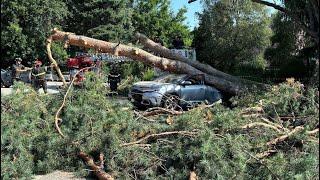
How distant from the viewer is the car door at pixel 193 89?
13656mm

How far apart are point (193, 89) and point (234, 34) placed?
18.2m

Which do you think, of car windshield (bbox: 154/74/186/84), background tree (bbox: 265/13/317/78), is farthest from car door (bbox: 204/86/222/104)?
background tree (bbox: 265/13/317/78)

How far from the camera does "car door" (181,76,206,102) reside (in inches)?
538


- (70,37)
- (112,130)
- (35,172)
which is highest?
(70,37)

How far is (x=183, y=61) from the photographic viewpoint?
1485 centimetres

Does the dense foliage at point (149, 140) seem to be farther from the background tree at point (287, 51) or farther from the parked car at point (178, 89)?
the background tree at point (287, 51)

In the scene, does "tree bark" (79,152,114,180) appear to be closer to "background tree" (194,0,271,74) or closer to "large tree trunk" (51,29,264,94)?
"large tree trunk" (51,29,264,94)

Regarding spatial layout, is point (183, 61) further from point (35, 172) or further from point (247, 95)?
point (35, 172)

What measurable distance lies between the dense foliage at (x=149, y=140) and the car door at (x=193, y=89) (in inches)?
248

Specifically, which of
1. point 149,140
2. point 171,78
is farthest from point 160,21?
point 149,140

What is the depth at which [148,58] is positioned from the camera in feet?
44.3

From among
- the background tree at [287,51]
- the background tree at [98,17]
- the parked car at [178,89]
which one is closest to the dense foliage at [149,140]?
the parked car at [178,89]

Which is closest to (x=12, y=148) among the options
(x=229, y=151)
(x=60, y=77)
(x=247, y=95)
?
(x=229, y=151)

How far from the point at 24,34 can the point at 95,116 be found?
38.0 ft
